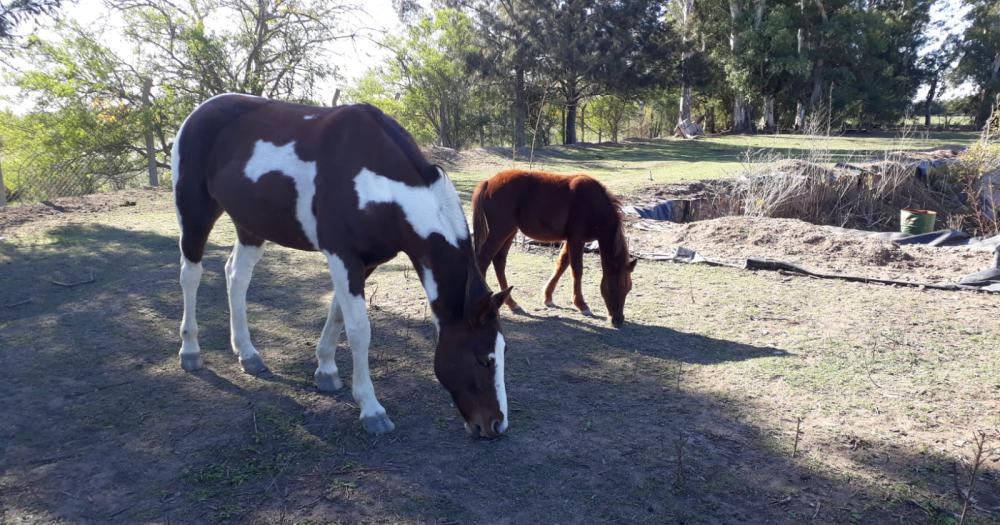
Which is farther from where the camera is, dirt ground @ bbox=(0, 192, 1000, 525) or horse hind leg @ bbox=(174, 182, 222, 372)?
horse hind leg @ bbox=(174, 182, 222, 372)

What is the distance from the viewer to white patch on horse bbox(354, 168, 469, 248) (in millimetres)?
3117

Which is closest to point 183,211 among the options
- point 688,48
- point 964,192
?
point 964,192

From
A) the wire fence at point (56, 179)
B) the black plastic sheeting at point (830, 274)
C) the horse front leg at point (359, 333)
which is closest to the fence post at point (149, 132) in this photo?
the wire fence at point (56, 179)

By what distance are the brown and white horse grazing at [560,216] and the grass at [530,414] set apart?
1.87 ft

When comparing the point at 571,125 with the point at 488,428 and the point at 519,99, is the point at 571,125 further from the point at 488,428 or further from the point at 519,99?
the point at 488,428

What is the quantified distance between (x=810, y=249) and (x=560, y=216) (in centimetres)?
448

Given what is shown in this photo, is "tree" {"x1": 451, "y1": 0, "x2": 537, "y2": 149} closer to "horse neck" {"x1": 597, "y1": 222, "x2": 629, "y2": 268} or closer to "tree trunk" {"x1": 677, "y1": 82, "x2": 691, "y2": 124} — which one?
"tree trunk" {"x1": 677, "y1": 82, "x2": 691, "y2": 124}

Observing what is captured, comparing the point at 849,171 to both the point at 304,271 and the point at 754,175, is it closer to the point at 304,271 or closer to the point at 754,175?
the point at 754,175

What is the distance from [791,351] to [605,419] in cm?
204

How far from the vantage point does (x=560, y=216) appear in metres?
5.52

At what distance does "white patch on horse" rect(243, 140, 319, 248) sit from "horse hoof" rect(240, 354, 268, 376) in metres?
1.19

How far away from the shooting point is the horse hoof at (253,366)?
4.09 m

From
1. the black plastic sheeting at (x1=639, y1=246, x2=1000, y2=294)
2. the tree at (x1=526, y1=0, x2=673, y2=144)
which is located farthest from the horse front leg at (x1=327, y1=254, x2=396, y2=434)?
the tree at (x1=526, y1=0, x2=673, y2=144)

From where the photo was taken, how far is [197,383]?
3.92 meters
